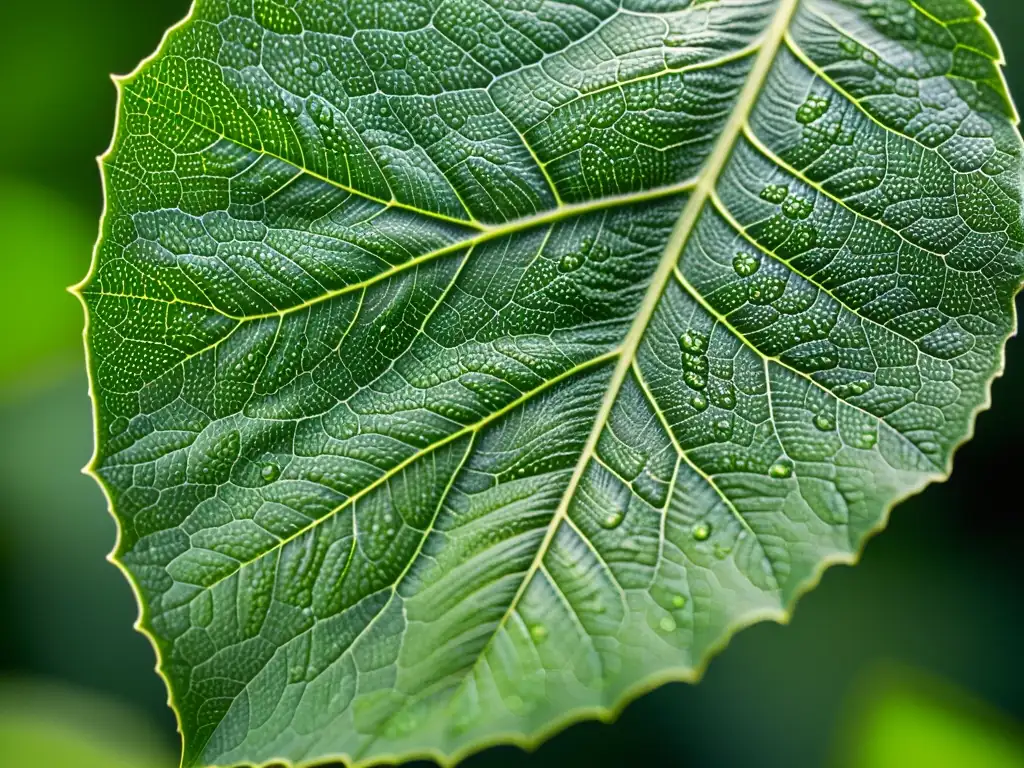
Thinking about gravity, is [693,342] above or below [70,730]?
above

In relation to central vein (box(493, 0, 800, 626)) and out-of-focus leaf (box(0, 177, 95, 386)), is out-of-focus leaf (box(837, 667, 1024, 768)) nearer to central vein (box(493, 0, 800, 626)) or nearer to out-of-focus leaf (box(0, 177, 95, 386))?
central vein (box(493, 0, 800, 626))

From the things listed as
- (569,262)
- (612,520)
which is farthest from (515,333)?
(612,520)

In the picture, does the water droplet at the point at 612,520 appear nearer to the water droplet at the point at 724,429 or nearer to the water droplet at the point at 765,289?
the water droplet at the point at 724,429

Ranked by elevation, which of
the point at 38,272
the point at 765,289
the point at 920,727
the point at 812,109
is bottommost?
the point at 920,727

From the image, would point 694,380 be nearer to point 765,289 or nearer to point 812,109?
point 765,289

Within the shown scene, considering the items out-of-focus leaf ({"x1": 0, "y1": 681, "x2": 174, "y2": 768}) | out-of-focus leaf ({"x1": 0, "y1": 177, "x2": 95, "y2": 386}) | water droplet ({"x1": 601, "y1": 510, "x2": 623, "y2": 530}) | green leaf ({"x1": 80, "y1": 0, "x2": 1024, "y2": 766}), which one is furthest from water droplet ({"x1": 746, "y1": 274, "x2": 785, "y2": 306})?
out-of-focus leaf ({"x1": 0, "y1": 681, "x2": 174, "y2": 768})
